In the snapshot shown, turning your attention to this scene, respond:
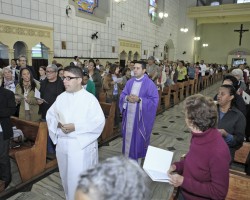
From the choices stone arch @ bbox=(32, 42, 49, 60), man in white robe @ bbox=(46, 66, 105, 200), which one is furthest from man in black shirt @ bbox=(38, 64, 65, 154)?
stone arch @ bbox=(32, 42, 49, 60)

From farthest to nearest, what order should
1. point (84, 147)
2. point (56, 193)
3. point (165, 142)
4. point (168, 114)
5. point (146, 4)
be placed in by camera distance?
point (146, 4) → point (168, 114) → point (165, 142) → point (56, 193) → point (84, 147)

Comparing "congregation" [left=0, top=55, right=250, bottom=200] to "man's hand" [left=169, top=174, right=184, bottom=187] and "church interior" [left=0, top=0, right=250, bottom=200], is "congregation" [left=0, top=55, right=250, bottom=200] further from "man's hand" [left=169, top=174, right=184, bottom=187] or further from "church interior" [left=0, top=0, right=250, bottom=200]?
"church interior" [left=0, top=0, right=250, bottom=200]

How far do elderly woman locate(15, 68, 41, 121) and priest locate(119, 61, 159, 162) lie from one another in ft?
5.25

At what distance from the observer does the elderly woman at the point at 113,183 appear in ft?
2.39

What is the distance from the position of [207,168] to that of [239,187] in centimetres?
68

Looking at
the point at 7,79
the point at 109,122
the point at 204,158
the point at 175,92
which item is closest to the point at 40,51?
the point at 7,79

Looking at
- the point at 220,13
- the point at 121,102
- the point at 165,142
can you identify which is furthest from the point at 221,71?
the point at 121,102

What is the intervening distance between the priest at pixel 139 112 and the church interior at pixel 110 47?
0.68m

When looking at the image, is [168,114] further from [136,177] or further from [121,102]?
[136,177]

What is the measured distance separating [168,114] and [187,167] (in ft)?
20.7

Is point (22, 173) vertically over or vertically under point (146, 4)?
under

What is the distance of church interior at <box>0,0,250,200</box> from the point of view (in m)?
3.42

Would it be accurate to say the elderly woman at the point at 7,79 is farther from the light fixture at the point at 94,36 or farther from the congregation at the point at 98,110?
the light fixture at the point at 94,36

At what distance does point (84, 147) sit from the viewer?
98.9 inches
